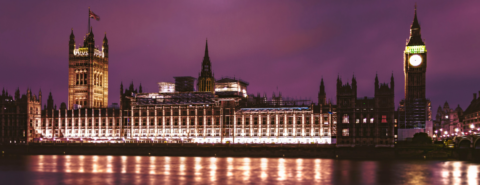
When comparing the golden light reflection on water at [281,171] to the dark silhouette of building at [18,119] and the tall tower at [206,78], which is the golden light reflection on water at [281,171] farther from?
the dark silhouette of building at [18,119]

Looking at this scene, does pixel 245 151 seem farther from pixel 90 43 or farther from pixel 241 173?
pixel 90 43

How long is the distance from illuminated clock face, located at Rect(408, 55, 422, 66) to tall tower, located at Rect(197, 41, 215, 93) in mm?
73260

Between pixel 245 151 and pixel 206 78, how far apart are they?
1729 inches

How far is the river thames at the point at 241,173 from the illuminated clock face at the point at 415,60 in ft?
271

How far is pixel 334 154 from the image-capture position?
4683 inches

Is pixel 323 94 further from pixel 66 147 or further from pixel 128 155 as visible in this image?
pixel 66 147

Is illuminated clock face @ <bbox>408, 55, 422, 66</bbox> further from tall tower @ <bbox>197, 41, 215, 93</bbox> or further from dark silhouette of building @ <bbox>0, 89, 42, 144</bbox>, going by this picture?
dark silhouette of building @ <bbox>0, 89, 42, 144</bbox>

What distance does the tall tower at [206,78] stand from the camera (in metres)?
161

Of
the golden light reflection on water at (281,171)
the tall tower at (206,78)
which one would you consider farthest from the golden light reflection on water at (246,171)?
the tall tower at (206,78)

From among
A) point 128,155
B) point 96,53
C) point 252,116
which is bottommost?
point 128,155

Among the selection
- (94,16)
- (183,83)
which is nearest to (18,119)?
(94,16)

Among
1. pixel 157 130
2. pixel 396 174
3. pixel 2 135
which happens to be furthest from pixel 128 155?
pixel 396 174

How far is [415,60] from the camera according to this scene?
17888 cm

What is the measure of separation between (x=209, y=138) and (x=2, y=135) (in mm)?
64643
